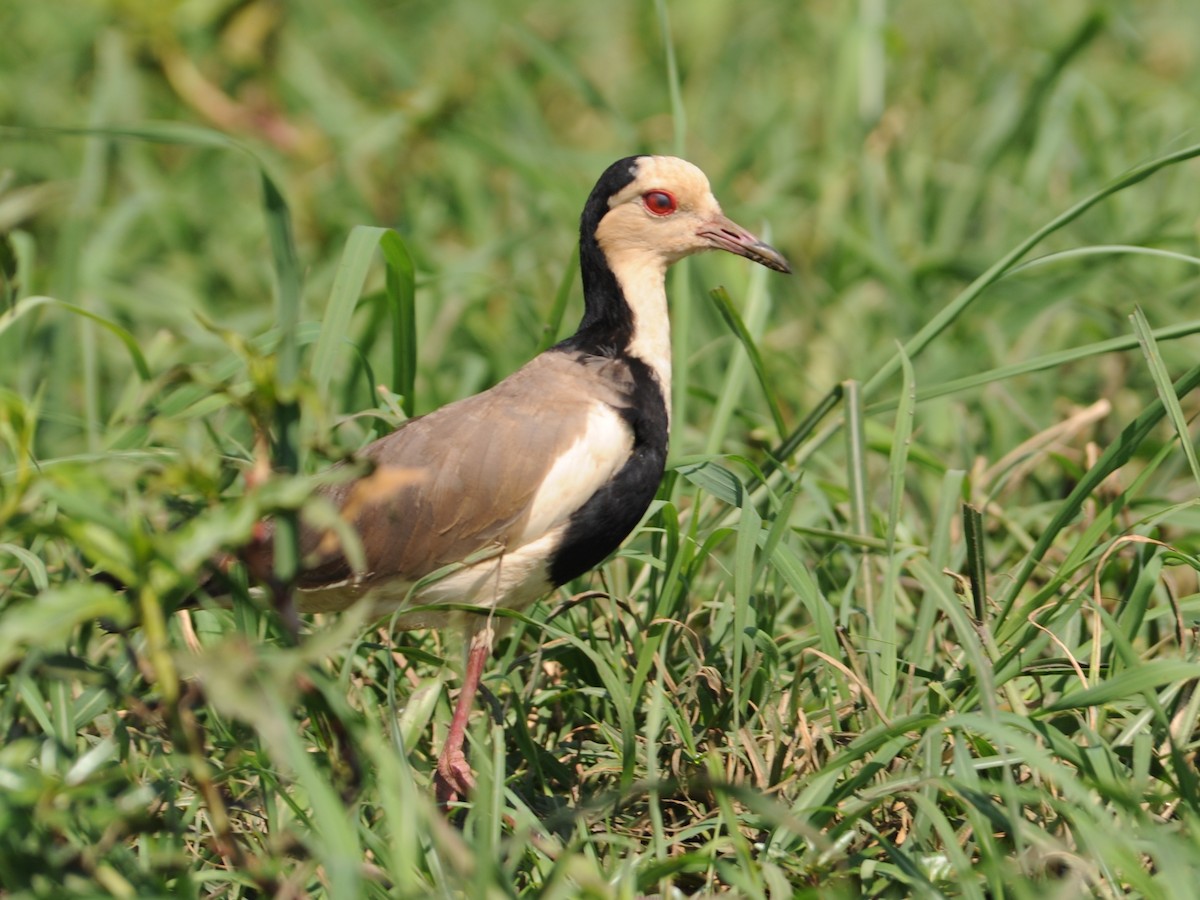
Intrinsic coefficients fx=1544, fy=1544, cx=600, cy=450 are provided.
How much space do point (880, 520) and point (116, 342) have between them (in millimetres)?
3413

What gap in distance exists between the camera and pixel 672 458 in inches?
153

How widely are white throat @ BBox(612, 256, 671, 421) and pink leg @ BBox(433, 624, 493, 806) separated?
29.3 inches

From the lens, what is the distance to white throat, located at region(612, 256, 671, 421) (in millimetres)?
3721

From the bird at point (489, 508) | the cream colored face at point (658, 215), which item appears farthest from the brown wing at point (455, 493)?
the cream colored face at point (658, 215)

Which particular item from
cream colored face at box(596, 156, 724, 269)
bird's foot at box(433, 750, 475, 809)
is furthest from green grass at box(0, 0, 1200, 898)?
cream colored face at box(596, 156, 724, 269)

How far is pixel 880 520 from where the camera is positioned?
388cm

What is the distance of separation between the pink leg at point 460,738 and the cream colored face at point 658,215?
1033mm

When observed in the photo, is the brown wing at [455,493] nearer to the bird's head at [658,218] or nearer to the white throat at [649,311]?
the white throat at [649,311]

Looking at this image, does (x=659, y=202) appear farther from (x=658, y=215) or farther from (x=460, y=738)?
(x=460, y=738)

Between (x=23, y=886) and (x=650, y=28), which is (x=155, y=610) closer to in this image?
(x=23, y=886)

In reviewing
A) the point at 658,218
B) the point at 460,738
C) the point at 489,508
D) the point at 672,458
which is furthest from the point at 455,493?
the point at 658,218

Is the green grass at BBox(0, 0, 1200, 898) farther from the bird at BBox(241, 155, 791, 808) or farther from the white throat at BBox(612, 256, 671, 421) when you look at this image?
the white throat at BBox(612, 256, 671, 421)

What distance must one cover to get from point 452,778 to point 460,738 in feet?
0.30

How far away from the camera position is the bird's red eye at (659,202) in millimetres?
3770
